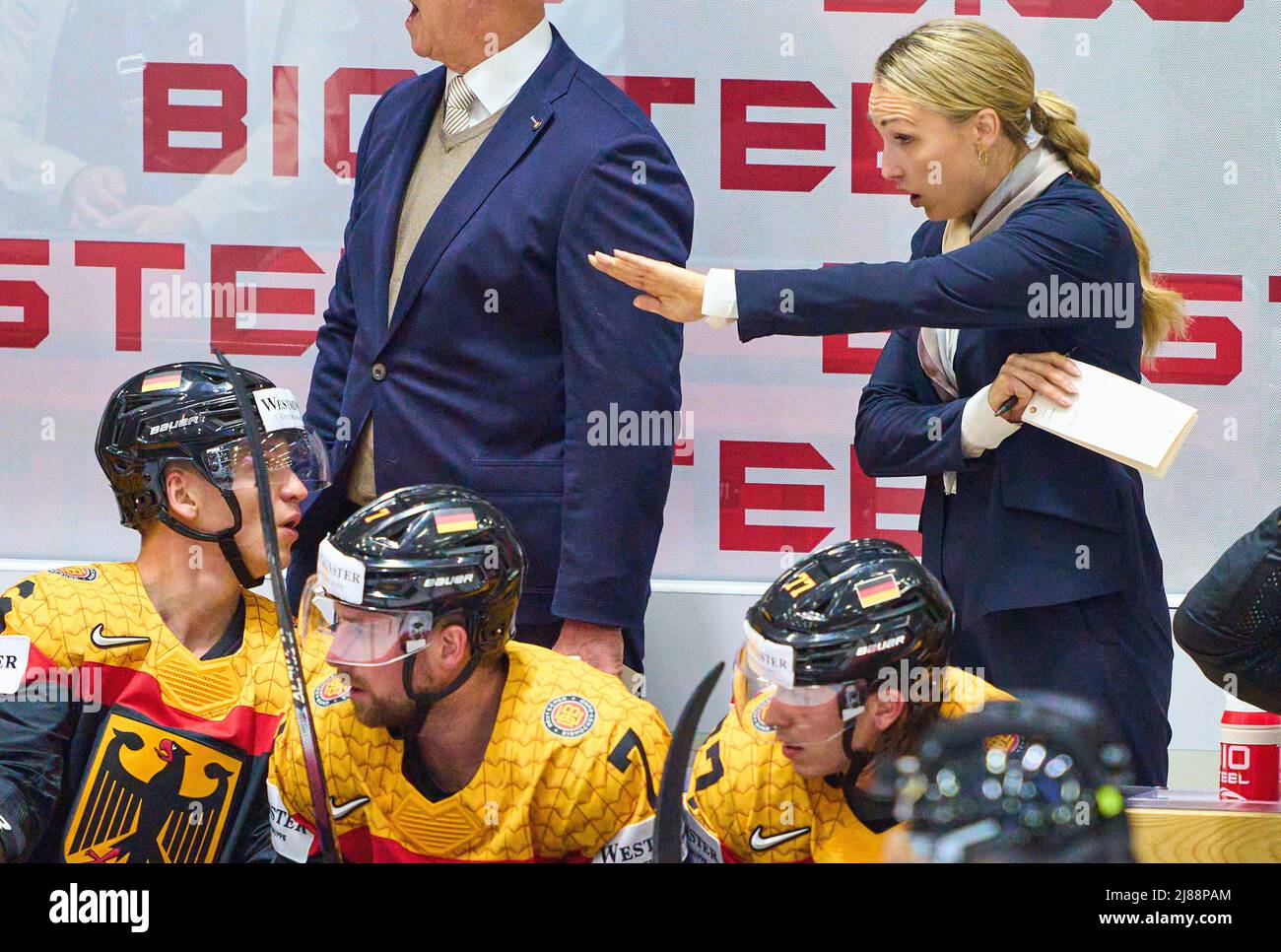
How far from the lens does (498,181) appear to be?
8.66ft

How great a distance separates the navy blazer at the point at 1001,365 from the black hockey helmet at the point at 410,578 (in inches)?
20.0

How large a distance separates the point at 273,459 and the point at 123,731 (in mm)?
450

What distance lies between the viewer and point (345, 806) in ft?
7.21

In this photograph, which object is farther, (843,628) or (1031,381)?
(1031,381)

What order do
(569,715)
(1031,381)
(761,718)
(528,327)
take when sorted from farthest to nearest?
(528,327)
(1031,381)
(569,715)
(761,718)

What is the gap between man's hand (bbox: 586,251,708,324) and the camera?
2.29m

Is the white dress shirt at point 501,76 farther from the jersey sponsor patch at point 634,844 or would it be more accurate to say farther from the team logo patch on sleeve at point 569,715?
the jersey sponsor patch at point 634,844

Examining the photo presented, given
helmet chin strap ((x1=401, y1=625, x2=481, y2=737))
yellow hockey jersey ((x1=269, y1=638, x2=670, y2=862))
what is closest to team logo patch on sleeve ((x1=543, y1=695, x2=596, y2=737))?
yellow hockey jersey ((x1=269, y1=638, x2=670, y2=862))

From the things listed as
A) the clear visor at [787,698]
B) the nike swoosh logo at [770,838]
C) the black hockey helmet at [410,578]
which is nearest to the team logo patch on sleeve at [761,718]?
the clear visor at [787,698]

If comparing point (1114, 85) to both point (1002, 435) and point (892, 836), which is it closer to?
point (1002, 435)

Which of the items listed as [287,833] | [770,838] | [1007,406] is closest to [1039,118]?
[1007,406]

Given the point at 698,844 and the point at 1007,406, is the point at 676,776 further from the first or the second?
the point at 1007,406

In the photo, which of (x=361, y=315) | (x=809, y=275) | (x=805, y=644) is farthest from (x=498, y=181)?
(x=805, y=644)

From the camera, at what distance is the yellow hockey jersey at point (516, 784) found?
210 centimetres
